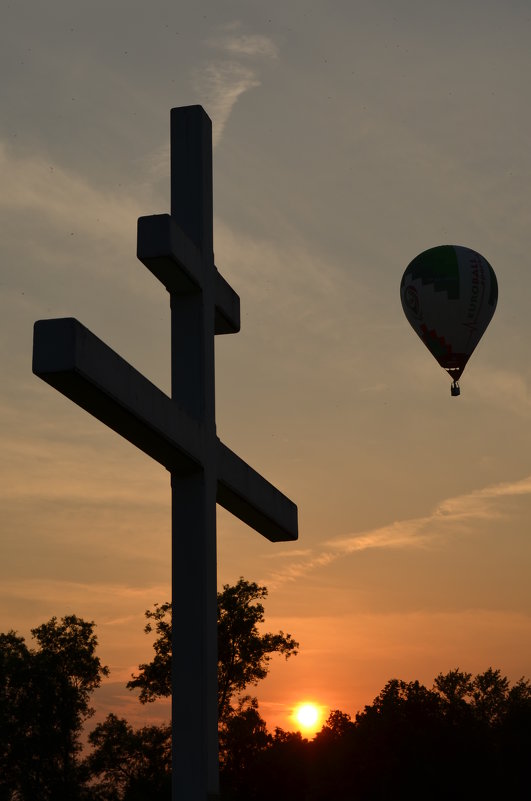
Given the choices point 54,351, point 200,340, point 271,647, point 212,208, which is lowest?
point 54,351

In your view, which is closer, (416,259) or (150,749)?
(416,259)

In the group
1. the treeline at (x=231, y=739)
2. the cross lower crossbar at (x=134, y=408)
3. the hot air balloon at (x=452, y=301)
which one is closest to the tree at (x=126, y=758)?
the treeline at (x=231, y=739)

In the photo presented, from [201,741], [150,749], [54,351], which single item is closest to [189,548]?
[201,741]

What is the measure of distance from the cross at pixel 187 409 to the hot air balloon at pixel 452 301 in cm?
2433

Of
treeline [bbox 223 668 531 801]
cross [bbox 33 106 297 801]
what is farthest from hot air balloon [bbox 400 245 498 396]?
cross [bbox 33 106 297 801]

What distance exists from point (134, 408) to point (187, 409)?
1.68 m

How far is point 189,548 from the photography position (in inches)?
346

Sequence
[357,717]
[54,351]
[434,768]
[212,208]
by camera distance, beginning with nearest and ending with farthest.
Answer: [54,351] < [212,208] < [434,768] < [357,717]

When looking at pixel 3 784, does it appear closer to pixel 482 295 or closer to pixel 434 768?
pixel 434 768

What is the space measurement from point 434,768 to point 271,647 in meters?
8.26

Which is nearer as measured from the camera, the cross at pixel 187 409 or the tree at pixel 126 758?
the cross at pixel 187 409

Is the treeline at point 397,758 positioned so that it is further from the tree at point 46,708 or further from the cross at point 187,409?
the cross at point 187,409

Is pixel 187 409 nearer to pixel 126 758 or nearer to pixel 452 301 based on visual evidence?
pixel 452 301

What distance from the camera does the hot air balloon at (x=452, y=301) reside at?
3397 centimetres
